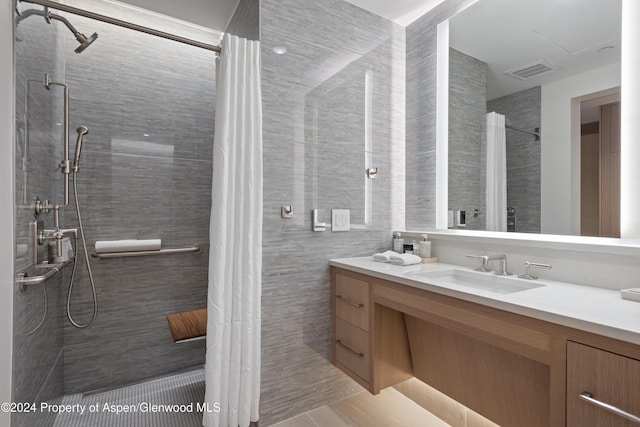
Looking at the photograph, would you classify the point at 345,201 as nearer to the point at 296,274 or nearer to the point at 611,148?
the point at 296,274

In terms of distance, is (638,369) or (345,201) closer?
(638,369)

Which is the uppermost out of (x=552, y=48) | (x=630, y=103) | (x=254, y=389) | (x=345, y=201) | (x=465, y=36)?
(x=465, y=36)

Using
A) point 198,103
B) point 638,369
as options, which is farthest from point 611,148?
point 198,103

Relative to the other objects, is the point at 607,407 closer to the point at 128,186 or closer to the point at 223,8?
the point at 128,186

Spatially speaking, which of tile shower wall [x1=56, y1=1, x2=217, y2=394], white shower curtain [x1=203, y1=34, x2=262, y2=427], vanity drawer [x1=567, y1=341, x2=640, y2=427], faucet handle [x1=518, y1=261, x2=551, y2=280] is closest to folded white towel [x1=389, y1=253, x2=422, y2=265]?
faucet handle [x1=518, y1=261, x2=551, y2=280]

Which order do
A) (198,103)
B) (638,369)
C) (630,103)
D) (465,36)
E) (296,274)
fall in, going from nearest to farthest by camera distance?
1. (638,369)
2. (630,103)
3. (296,274)
4. (465,36)
5. (198,103)

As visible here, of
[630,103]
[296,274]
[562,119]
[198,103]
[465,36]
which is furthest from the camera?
[198,103]

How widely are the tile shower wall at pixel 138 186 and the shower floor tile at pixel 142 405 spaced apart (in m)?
0.09

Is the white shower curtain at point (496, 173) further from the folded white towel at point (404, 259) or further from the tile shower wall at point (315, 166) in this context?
the tile shower wall at point (315, 166)

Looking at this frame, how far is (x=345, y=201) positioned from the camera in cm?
194

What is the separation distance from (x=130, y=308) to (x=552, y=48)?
9.75 ft

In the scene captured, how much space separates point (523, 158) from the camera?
1.65 m

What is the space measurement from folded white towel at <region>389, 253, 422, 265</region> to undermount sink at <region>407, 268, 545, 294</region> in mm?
159

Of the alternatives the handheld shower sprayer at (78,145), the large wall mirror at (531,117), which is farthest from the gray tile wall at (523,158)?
the handheld shower sprayer at (78,145)
